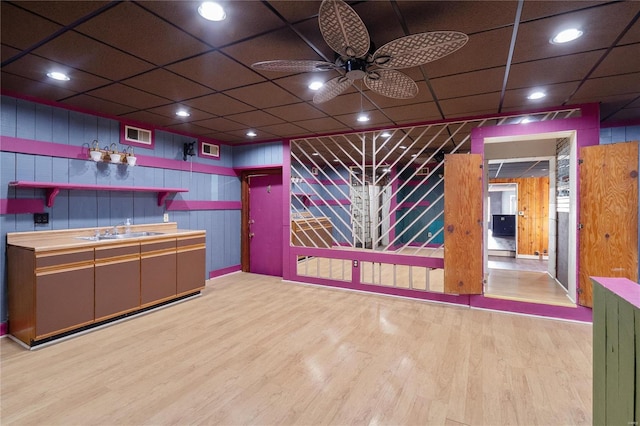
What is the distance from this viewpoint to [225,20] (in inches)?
72.3

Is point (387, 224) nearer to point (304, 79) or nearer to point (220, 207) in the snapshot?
point (220, 207)

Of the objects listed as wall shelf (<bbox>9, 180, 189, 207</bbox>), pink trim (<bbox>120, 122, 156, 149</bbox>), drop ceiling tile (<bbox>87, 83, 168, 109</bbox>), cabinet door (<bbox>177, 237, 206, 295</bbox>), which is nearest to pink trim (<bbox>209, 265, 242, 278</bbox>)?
cabinet door (<bbox>177, 237, 206, 295</bbox>)

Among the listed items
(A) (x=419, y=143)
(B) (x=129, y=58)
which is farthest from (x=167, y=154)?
(A) (x=419, y=143)

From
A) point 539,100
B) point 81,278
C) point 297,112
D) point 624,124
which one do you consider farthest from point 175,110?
point 624,124

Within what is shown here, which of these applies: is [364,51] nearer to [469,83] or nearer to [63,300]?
[469,83]

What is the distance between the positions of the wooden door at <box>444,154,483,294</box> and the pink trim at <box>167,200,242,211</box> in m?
3.65

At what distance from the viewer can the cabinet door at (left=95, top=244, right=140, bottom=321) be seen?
121 inches

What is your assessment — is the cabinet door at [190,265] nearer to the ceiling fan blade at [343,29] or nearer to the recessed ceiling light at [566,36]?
the ceiling fan blade at [343,29]

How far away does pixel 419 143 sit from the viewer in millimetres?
5441

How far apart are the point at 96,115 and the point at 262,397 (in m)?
3.70

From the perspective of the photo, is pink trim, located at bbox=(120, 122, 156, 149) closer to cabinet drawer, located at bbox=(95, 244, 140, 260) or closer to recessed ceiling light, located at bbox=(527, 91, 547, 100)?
cabinet drawer, located at bbox=(95, 244, 140, 260)

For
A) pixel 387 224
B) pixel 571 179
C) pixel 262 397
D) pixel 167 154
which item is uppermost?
pixel 167 154

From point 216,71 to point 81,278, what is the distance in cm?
233

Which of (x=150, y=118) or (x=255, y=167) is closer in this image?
(x=150, y=118)
